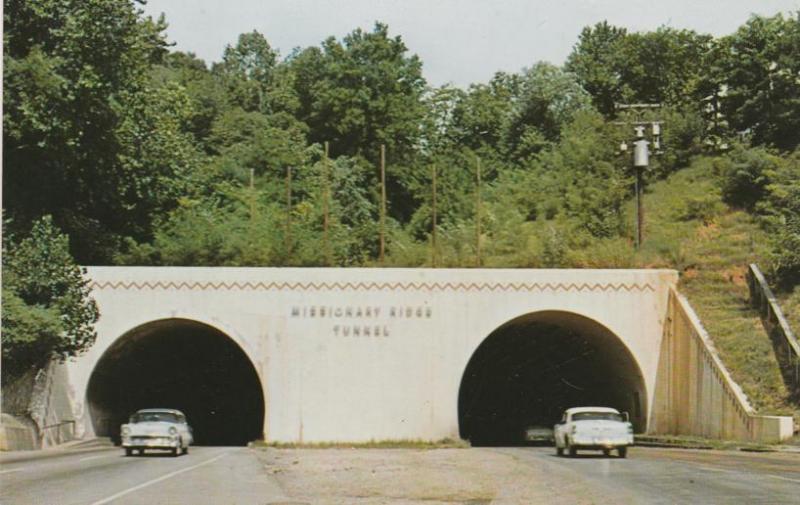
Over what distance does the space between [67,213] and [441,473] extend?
28.1 metres

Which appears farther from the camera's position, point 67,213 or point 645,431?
point 67,213

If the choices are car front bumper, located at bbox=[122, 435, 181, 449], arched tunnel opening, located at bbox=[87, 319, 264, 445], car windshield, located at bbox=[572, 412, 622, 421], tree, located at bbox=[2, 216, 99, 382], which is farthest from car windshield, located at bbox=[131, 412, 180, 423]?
car windshield, located at bbox=[572, 412, 622, 421]

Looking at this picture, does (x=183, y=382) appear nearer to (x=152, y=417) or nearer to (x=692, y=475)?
(x=152, y=417)

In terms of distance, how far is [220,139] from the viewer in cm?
7444

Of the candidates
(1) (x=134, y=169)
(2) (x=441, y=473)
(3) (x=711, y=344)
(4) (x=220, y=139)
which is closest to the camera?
(2) (x=441, y=473)

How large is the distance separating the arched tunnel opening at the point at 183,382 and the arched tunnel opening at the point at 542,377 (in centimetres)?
986

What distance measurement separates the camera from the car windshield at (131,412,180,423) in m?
31.6

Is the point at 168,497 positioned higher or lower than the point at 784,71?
lower

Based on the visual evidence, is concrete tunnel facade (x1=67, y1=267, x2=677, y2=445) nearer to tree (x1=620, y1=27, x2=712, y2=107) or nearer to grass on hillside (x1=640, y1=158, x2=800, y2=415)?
grass on hillside (x1=640, y1=158, x2=800, y2=415)

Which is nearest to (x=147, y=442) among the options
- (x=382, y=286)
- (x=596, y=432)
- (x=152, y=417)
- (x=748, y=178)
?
(x=152, y=417)

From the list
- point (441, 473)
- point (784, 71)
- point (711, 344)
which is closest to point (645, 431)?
point (711, 344)

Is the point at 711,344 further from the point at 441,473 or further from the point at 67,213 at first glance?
the point at 67,213

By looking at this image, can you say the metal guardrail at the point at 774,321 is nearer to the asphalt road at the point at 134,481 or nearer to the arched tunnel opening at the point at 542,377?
the arched tunnel opening at the point at 542,377

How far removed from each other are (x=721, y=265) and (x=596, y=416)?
13290 mm
